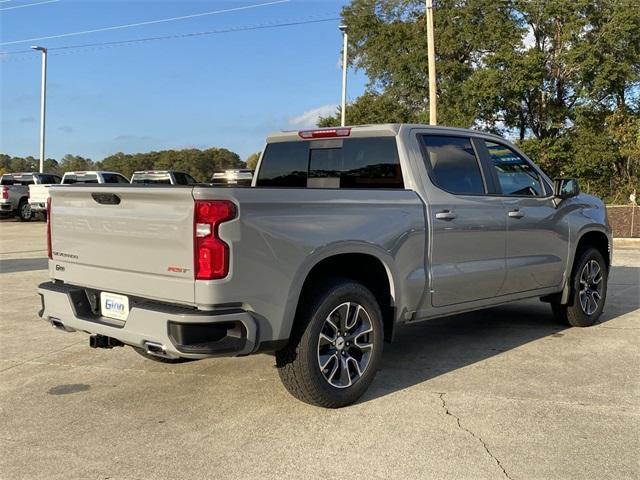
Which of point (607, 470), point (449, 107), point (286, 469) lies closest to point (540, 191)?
point (607, 470)

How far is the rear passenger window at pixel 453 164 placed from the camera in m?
4.98

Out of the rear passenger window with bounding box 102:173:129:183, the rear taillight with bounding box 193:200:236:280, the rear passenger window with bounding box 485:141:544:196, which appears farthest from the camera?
the rear passenger window with bounding box 102:173:129:183

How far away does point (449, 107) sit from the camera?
30.8 m

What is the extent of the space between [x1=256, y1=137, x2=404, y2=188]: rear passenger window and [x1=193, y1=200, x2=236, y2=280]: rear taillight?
5.92 feet

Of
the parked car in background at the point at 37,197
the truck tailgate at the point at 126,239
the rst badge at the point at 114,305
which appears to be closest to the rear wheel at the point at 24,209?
the parked car in background at the point at 37,197

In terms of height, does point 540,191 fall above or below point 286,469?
above

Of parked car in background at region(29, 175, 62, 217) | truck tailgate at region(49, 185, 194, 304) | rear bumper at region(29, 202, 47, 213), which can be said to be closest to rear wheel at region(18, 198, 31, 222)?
parked car in background at region(29, 175, 62, 217)

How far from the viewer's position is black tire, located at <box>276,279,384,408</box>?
3939mm

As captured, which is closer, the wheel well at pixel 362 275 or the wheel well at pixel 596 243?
the wheel well at pixel 362 275

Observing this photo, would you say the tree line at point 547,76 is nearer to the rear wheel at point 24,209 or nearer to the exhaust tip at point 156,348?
the rear wheel at point 24,209

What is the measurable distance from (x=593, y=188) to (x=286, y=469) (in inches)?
1087

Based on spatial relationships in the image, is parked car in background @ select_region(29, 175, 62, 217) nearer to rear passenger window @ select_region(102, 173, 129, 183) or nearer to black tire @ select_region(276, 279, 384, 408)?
rear passenger window @ select_region(102, 173, 129, 183)

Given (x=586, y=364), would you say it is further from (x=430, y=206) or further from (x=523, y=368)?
(x=430, y=206)

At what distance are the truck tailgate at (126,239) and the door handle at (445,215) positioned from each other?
2112 mm
